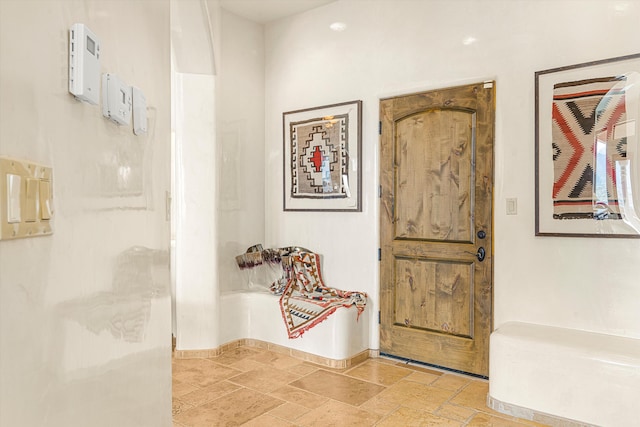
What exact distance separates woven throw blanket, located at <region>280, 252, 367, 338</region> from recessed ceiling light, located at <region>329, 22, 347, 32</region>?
2.05 meters

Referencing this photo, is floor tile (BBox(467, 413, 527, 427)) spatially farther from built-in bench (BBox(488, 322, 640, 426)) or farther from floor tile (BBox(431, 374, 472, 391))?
floor tile (BBox(431, 374, 472, 391))

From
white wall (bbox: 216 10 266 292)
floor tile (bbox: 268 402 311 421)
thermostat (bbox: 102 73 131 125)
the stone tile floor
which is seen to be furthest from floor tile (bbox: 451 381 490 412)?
thermostat (bbox: 102 73 131 125)

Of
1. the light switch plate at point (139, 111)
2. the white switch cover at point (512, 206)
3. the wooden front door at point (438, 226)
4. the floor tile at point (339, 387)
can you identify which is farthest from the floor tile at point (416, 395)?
the light switch plate at point (139, 111)

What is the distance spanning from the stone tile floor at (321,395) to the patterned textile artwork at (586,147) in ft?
4.60

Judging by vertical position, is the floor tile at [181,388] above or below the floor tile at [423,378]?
below

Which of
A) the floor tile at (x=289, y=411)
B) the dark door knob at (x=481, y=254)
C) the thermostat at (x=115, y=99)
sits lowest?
the floor tile at (x=289, y=411)

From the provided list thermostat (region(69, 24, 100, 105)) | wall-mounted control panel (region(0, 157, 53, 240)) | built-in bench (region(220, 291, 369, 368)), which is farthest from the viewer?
built-in bench (region(220, 291, 369, 368))

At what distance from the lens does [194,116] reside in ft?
13.2

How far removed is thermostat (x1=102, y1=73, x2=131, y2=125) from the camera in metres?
1.11

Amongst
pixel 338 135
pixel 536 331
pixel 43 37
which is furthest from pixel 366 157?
pixel 43 37

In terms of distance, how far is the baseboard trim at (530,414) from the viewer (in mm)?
2615

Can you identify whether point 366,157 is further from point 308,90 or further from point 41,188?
point 41,188

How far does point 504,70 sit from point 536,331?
5.95ft

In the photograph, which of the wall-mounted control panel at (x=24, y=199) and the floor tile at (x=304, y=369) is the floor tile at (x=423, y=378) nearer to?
the floor tile at (x=304, y=369)
